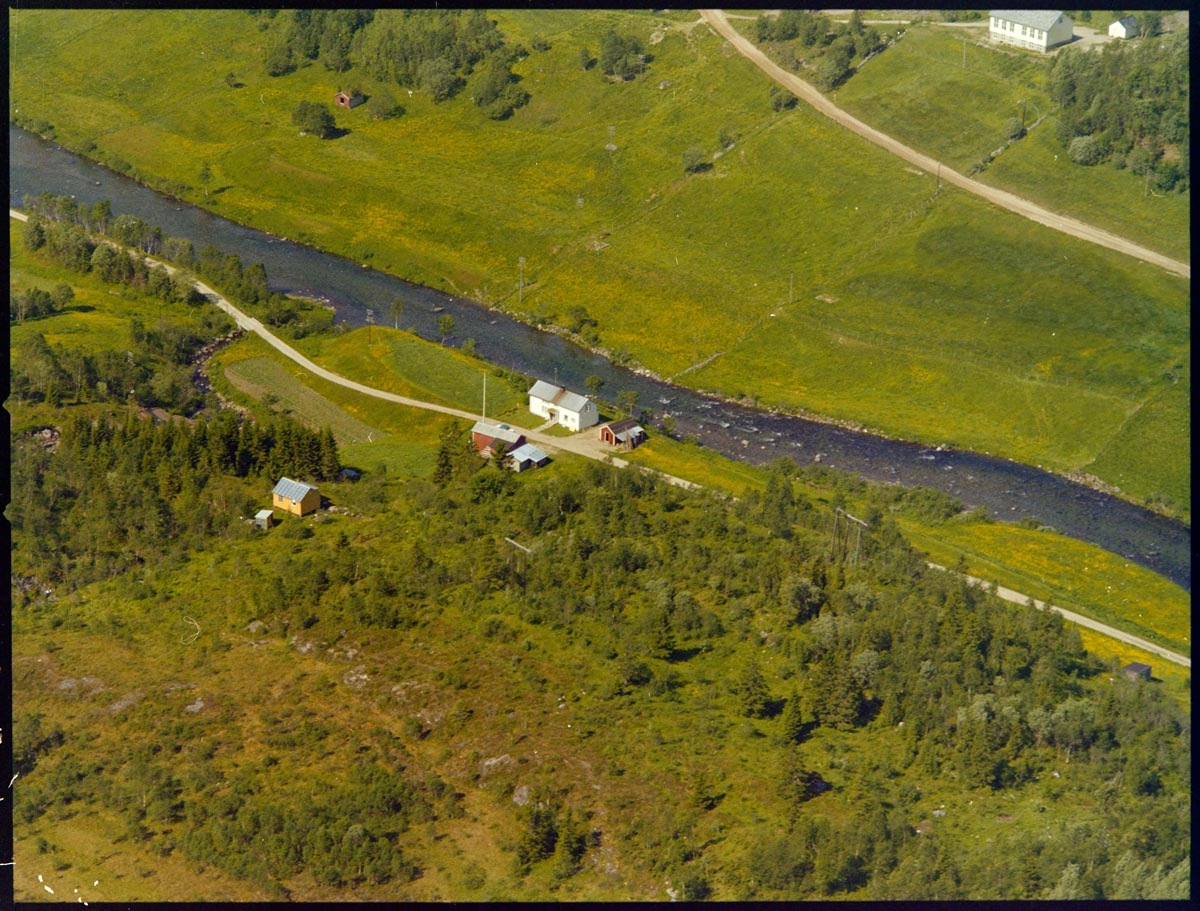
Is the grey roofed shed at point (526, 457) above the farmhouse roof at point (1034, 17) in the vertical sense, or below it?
below

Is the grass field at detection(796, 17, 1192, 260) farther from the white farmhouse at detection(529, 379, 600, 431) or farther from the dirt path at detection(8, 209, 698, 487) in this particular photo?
the dirt path at detection(8, 209, 698, 487)

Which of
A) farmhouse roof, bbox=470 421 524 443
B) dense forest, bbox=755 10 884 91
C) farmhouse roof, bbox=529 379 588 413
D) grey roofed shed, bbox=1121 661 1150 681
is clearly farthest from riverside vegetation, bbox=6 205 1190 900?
dense forest, bbox=755 10 884 91

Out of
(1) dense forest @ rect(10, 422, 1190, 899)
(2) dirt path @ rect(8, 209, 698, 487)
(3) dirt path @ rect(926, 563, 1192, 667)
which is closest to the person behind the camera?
(1) dense forest @ rect(10, 422, 1190, 899)

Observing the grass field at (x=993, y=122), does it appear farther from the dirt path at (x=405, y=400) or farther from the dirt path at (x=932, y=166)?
the dirt path at (x=405, y=400)

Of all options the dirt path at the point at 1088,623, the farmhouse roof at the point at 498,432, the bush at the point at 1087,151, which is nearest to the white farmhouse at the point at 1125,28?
the bush at the point at 1087,151

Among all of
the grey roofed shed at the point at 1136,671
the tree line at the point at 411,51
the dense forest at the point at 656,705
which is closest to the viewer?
the dense forest at the point at 656,705

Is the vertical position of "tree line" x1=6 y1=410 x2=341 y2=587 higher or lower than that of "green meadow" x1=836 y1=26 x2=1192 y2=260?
lower
